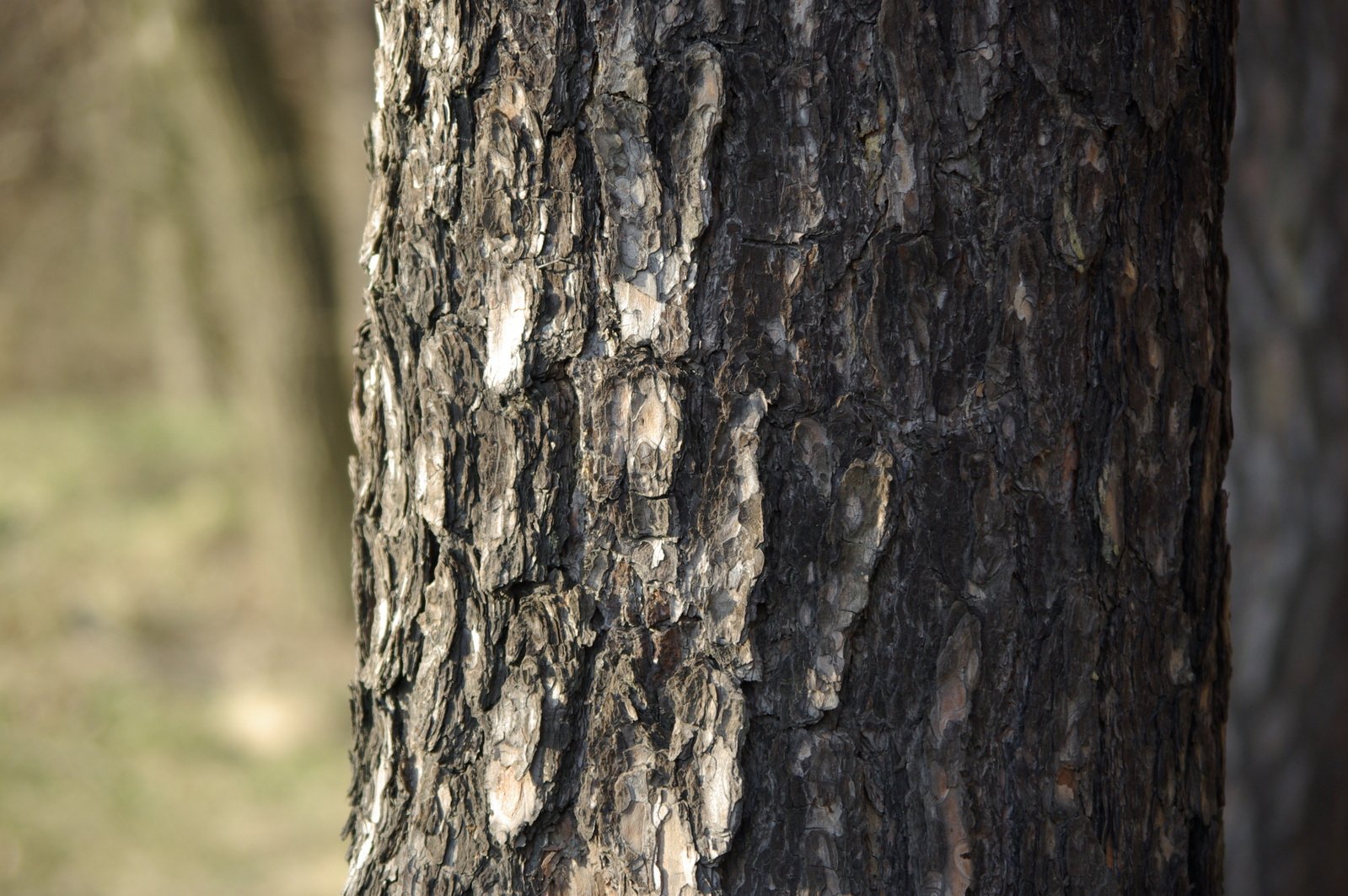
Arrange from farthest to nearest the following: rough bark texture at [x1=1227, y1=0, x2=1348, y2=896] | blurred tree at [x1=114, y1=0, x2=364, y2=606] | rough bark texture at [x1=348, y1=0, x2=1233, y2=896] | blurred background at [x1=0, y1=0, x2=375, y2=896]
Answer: blurred tree at [x1=114, y1=0, x2=364, y2=606] → blurred background at [x1=0, y1=0, x2=375, y2=896] → rough bark texture at [x1=1227, y1=0, x2=1348, y2=896] → rough bark texture at [x1=348, y1=0, x2=1233, y2=896]

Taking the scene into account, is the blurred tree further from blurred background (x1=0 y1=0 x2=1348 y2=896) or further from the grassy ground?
the grassy ground

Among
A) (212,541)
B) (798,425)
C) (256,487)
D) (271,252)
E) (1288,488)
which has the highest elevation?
(271,252)

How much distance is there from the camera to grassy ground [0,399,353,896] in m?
4.67

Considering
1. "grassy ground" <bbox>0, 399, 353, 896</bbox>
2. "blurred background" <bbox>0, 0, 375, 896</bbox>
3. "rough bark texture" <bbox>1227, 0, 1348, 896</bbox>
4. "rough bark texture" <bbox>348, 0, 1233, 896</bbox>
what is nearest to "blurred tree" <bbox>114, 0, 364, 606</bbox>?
"blurred background" <bbox>0, 0, 375, 896</bbox>

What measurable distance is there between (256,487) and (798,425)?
559 centimetres

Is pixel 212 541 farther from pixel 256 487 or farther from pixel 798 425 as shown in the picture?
pixel 798 425

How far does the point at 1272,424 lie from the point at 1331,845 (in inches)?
44.3

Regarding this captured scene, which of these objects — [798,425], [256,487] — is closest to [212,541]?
[256,487]

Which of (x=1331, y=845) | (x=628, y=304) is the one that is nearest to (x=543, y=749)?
(x=628, y=304)

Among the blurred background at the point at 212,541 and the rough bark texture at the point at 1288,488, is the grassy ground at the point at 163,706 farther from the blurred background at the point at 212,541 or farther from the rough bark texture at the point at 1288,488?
the rough bark texture at the point at 1288,488

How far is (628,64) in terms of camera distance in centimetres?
103

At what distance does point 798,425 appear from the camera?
3.43 feet

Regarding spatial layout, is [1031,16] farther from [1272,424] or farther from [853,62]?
[1272,424]

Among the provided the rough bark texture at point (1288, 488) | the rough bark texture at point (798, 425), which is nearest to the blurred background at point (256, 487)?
the rough bark texture at point (1288, 488)
